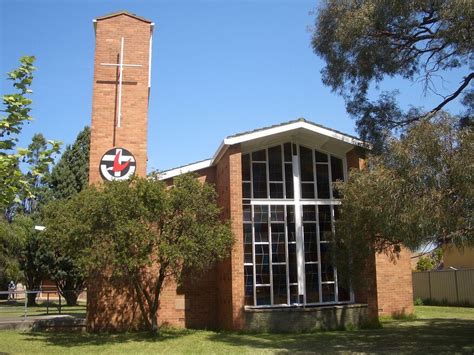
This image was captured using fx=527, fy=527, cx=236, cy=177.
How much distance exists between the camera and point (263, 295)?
1697cm

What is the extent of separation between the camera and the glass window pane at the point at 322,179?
59.2 feet

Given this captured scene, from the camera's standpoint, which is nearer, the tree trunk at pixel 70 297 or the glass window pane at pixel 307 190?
the glass window pane at pixel 307 190

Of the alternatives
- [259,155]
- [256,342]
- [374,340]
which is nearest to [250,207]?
[259,155]

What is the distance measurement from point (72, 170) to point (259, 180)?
1979 centimetres

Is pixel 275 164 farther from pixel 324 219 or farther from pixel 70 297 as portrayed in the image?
pixel 70 297

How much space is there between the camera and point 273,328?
1597 centimetres

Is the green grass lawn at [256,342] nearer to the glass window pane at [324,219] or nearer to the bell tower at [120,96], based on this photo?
the glass window pane at [324,219]

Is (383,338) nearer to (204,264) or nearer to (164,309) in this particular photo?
(204,264)

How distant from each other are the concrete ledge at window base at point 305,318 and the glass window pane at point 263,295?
601 mm

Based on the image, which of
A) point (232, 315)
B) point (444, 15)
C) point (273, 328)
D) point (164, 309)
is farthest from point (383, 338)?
point (444, 15)

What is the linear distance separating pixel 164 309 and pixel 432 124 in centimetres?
1096

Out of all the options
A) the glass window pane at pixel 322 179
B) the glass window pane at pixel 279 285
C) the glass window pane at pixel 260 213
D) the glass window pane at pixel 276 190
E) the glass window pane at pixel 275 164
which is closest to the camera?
the glass window pane at pixel 279 285

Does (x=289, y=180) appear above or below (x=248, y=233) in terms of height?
above

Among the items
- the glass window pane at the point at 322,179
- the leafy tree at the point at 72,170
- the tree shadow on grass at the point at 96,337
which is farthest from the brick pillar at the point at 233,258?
the leafy tree at the point at 72,170
